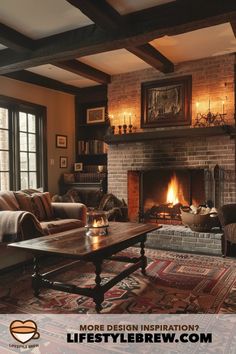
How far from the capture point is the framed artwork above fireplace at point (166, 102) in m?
4.89

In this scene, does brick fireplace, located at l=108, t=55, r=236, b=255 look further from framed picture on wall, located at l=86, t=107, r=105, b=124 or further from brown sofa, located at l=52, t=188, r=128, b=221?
framed picture on wall, located at l=86, t=107, r=105, b=124

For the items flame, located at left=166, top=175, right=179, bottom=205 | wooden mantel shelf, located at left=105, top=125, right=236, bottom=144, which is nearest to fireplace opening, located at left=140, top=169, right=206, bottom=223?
flame, located at left=166, top=175, right=179, bottom=205

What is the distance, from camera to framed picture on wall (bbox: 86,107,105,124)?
6.11 meters

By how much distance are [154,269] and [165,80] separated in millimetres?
3075

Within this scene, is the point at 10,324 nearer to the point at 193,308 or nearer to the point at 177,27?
the point at 193,308

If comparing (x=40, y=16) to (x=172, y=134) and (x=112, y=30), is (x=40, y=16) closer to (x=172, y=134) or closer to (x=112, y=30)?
(x=112, y=30)

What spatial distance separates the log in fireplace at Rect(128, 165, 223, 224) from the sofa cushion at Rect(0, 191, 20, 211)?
2.18 m

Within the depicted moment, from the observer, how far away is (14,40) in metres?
3.55

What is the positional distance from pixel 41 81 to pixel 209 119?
9.66 feet

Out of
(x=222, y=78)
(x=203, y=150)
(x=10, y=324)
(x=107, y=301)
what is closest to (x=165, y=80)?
(x=222, y=78)

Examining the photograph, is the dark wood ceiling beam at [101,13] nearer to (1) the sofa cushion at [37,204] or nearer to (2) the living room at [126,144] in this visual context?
(2) the living room at [126,144]

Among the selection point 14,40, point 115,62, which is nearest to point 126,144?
point 115,62

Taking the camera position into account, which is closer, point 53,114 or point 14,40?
point 14,40

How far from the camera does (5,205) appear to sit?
368 cm
